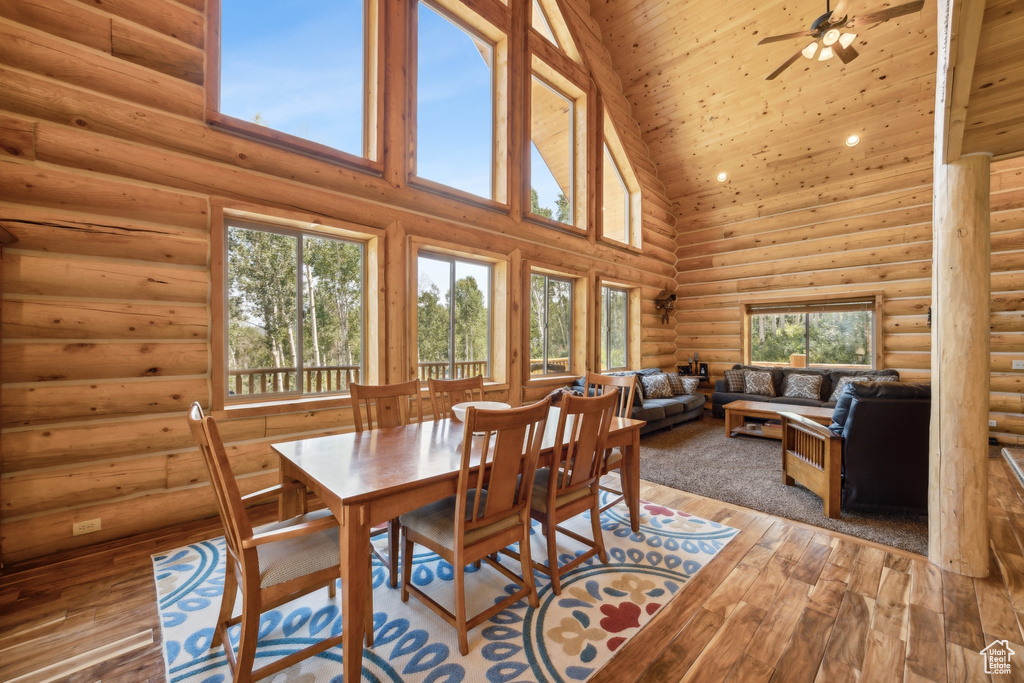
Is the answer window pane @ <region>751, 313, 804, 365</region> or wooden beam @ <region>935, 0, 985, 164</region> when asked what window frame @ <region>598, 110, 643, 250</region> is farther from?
wooden beam @ <region>935, 0, 985, 164</region>

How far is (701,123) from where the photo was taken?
651cm

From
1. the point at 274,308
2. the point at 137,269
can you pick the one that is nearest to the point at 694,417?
the point at 274,308

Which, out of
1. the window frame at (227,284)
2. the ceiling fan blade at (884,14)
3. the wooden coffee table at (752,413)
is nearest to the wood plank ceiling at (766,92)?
the ceiling fan blade at (884,14)

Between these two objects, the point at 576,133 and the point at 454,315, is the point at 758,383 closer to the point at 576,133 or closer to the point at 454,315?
the point at 576,133

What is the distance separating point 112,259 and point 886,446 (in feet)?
17.7

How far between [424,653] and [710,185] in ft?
26.1

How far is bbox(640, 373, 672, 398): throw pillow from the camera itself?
615cm

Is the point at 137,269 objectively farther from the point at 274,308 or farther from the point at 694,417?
the point at 694,417

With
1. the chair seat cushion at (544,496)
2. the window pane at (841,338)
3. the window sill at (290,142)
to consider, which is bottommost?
the chair seat cushion at (544,496)

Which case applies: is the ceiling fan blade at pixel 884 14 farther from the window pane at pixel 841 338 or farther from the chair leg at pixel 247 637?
the chair leg at pixel 247 637

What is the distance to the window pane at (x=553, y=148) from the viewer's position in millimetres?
6141

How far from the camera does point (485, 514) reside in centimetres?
178

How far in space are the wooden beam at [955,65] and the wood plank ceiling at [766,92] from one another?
12.9ft

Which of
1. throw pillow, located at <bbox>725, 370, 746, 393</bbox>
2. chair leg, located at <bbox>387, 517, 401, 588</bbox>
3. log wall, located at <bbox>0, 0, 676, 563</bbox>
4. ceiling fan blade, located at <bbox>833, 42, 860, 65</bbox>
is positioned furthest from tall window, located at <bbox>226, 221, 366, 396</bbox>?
throw pillow, located at <bbox>725, 370, 746, 393</bbox>
